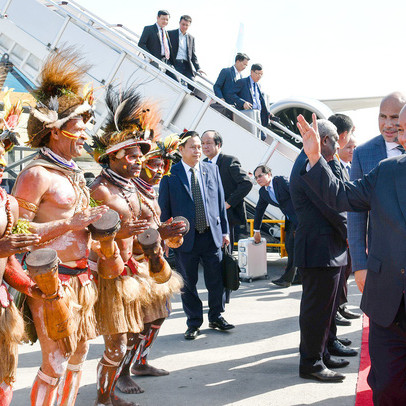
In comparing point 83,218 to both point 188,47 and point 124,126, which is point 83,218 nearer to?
point 124,126

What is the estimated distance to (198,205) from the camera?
6.00 metres

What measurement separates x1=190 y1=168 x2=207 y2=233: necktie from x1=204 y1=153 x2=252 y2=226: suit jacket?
66.4 inches

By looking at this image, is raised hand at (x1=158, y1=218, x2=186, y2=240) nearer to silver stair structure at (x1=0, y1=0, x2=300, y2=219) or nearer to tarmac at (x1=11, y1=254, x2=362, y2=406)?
tarmac at (x1=11, y1=254, x2=362, y2=406)

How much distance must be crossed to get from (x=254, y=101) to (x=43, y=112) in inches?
279

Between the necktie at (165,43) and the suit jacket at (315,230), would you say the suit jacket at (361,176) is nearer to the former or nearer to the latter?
the suit jacket at (315,230)

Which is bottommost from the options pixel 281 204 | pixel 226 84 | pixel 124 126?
pixel 281 204

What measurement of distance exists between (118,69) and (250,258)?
403 cm

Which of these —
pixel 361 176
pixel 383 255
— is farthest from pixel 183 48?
pixel 383 255

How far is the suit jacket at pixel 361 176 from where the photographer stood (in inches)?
140

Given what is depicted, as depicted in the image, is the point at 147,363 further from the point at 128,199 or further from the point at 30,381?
the point at 128,199

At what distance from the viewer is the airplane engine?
12.2 meters

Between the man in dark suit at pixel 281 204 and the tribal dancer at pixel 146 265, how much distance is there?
3.45m

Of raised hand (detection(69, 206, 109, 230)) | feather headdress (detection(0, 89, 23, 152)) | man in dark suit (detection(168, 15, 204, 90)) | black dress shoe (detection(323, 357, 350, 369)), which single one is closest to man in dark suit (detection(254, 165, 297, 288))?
man in dark suit (detection(168, 15, 204, 90))

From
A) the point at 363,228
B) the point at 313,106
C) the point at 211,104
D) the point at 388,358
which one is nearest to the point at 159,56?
the point at 211,104
